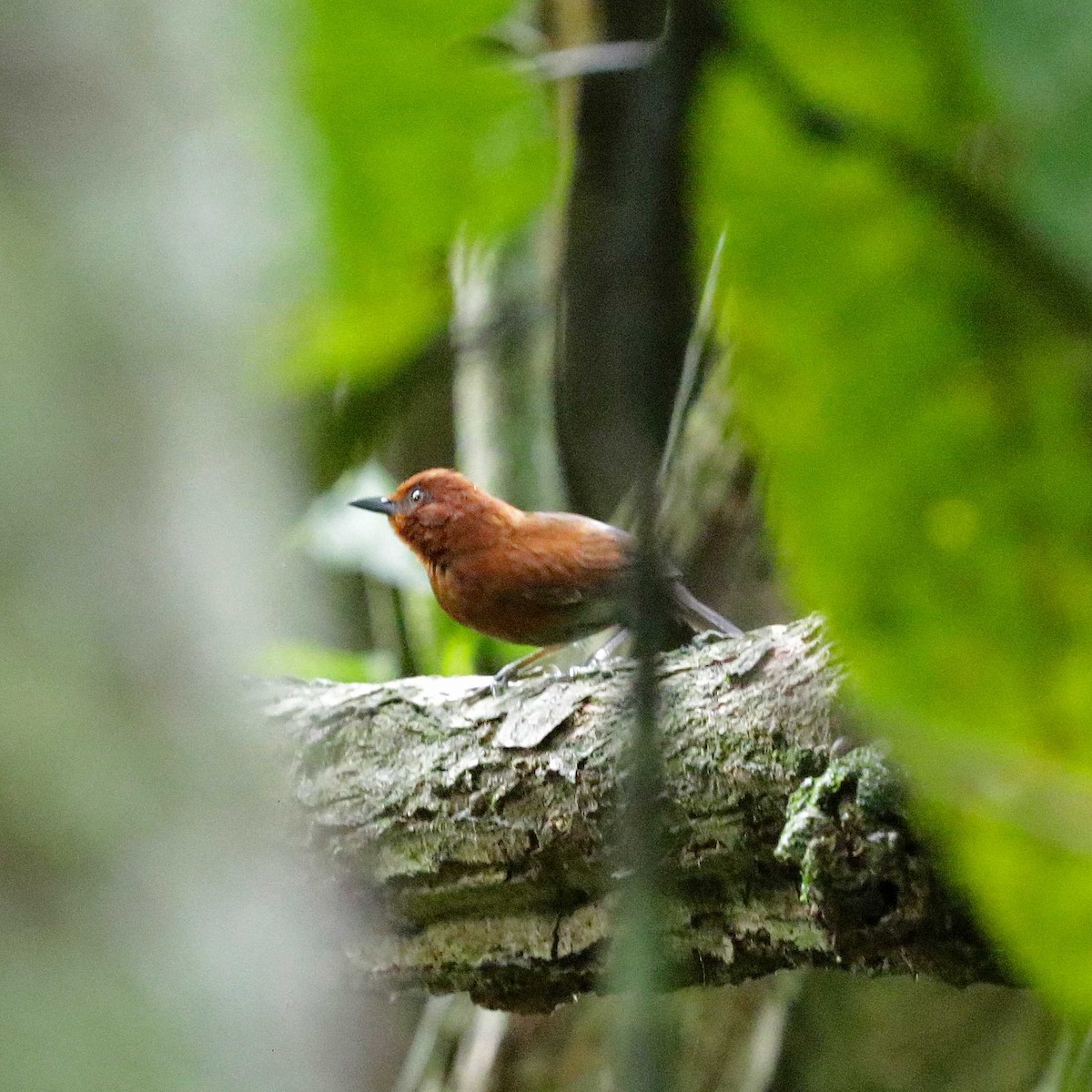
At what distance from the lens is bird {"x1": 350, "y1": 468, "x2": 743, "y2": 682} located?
2777 mm

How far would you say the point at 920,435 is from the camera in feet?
2.11

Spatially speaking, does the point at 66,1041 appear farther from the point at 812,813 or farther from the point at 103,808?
the point at 812,813

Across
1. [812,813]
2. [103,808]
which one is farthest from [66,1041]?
Result: [812,813]

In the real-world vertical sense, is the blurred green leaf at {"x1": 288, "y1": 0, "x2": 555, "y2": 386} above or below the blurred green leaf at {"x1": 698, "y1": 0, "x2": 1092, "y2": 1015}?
above

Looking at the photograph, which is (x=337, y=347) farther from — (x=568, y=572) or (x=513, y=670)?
(x=568, y=572)

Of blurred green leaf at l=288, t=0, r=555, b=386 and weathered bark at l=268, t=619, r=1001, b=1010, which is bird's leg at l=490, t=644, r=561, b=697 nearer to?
weathered bark at l=268, t=619, r=1001, b=1010

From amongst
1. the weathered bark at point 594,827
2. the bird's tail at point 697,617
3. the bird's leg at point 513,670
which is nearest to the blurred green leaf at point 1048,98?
the weathered bark at point 594,827

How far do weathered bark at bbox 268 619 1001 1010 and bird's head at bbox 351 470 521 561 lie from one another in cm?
72

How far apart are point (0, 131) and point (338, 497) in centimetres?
240

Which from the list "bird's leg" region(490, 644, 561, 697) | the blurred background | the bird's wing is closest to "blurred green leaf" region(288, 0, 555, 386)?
the blurred background

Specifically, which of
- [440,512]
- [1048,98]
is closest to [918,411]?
[1048,98]

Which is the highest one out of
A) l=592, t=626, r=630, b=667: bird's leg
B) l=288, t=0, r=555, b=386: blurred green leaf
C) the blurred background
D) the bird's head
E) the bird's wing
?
the bird's head

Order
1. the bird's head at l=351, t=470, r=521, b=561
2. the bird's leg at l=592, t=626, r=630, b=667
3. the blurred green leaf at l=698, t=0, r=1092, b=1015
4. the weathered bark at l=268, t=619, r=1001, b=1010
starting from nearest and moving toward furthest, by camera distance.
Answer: the blurred green leaf at l=698, t=0, r=1092, b=1015 < the weathered bark at l=268, t=619, r=1001, b=1010 < the bird's leg at l=592, t=626, r=630, b=667 < the bird's head at l=351, t=470, r=521, b=561

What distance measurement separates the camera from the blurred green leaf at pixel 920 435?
0.62 metres
